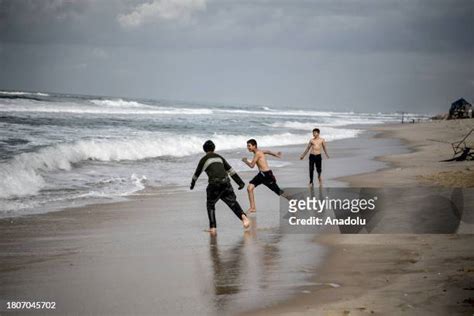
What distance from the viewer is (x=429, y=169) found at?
17.8 metres

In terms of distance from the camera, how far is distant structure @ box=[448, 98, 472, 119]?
231 feet

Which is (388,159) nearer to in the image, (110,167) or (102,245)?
(110,167)

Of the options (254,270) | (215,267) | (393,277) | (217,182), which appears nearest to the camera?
(393,277)

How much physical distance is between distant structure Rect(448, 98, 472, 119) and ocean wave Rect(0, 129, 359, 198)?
44535 mm

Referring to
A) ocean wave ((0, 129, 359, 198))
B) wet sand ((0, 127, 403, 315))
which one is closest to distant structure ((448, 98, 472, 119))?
ocean wave ((0, 129, 359, 198))

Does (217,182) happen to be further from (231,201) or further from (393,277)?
(393,277)

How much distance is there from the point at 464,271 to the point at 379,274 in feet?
3.13

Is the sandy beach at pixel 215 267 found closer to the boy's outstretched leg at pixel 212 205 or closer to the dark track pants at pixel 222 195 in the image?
the boy's outstretched leg at pixel 212 205

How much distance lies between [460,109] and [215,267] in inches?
2749

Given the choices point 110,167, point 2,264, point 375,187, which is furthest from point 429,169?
point 2,264

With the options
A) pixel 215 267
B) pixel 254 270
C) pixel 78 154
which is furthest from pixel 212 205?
pixel 78 154

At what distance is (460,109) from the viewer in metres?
71.5

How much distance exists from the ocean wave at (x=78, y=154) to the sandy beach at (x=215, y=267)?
3.26 meters

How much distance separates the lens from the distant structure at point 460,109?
70.3 metres
